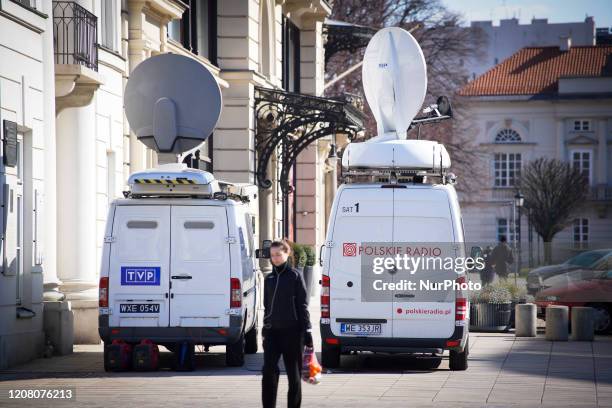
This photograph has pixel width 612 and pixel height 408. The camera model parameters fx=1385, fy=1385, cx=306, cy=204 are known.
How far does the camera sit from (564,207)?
73812mm

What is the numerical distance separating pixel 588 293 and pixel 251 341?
7994 mm

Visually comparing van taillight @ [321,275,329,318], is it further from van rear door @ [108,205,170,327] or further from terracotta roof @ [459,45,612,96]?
terracotta roof @ [459,45,612,96]

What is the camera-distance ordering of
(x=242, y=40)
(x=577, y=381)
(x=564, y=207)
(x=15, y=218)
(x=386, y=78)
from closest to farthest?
(x=577, y=381), (x=15, y=218), (x=386, y=78), (x=242, y=40), (x=564, y=207)

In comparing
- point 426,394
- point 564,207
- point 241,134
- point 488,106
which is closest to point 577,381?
point 426,394

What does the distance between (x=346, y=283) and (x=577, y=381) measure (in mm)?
3052

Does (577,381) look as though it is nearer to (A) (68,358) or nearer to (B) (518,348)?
(B) (518,348)

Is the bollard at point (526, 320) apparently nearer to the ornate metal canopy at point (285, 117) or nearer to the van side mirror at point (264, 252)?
the van side mirror at point (264, 252)

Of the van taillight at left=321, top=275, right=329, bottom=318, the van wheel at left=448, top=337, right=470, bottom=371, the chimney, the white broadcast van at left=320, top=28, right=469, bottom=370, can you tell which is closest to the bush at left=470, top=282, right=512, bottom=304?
the van wheel at left=448, top=337, right=470, bottom=371

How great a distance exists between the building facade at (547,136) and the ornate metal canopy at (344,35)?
44536mm

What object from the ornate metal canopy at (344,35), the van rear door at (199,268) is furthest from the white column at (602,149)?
the van rear door at (199,268)

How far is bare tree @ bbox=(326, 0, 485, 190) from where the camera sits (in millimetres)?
50750

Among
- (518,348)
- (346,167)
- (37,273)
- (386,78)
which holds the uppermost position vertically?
(386,78)

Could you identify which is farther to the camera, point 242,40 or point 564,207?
point 564,207

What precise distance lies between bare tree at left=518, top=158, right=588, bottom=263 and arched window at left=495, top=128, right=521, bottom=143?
12.3 meters
